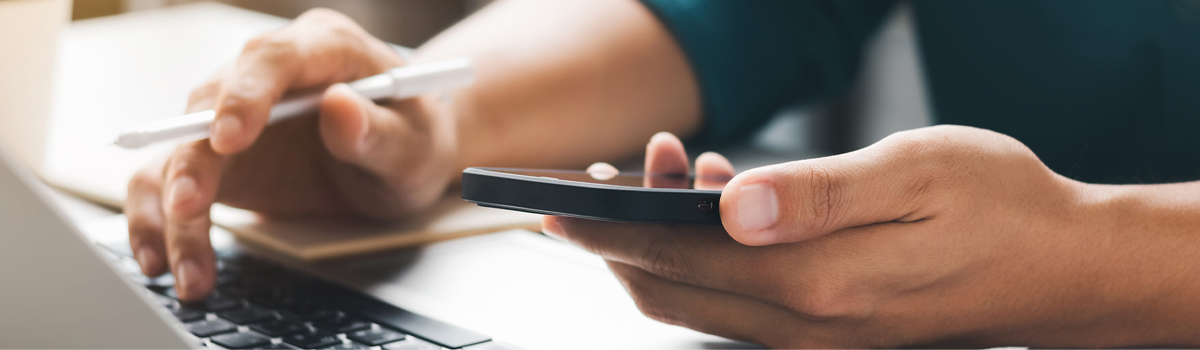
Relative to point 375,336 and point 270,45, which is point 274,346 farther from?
point 270,45

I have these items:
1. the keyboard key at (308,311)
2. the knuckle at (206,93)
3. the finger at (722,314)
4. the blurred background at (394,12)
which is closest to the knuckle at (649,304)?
the finger at (722,314)

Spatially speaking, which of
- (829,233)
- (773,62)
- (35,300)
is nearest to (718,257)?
(829,233)

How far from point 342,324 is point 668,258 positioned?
0.11 meters

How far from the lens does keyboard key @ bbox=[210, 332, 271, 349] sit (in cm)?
25

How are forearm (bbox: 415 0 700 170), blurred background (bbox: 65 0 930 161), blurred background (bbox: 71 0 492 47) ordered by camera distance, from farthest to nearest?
blurred background (bbox: 71 0 492 47)
blurred background (bbox: 65 0 930 161)
forearm (bbox: 415 0 700 170)

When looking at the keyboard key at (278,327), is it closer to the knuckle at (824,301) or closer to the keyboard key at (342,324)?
the keyboard key at (342,324)

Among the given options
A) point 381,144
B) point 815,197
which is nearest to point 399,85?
point 381,144

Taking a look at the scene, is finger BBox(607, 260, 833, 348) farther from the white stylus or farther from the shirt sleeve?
the shirt sleeve

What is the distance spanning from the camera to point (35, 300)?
0.54 ft

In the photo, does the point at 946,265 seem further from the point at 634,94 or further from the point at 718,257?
the point at 634,94

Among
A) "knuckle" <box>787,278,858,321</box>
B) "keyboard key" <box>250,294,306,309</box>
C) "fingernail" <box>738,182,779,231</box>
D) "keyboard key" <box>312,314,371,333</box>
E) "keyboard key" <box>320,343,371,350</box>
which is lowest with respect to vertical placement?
"keyboard key" <box>320,343,371,350</box>

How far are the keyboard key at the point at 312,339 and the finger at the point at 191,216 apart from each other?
0.07 metres

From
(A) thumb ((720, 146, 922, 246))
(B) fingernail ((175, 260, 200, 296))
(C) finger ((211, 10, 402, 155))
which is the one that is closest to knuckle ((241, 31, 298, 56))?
(C) finger ((211, 10, 402, 155))

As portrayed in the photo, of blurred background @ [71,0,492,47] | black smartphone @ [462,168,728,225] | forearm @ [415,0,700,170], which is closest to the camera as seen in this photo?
black smartphone @ [462,168,728,225]
